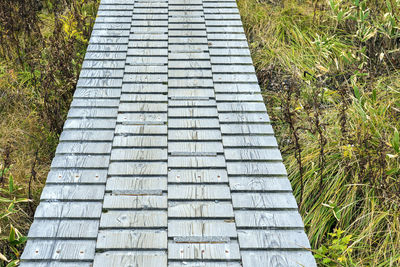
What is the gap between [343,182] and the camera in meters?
3.51

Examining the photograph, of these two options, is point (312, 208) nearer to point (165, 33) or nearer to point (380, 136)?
point (380, 136)

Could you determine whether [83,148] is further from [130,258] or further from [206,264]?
[206,264]

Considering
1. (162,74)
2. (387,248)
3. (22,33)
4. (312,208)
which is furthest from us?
(22,33)

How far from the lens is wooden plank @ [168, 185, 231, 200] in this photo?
2717 millimetres

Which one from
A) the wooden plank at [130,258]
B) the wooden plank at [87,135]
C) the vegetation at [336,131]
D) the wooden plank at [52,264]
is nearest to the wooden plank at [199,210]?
the wooden plank at [130,258]

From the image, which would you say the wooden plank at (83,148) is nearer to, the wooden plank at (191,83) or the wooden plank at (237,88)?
the wooden plank at (191,83)

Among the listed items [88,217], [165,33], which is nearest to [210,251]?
[88,217]

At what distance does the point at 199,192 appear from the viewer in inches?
108

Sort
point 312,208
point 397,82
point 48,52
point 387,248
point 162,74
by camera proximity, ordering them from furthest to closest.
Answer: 1. point 48,52
2. point 397,82
3. point 162,74
4. point 312,208
5. point 387,248

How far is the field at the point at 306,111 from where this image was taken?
319 cm

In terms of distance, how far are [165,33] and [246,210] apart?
2.39 metres

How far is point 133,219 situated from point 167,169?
47 cm

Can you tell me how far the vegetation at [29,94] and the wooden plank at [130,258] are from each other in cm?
78

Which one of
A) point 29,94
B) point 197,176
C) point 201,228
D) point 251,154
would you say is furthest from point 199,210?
point 29,94
